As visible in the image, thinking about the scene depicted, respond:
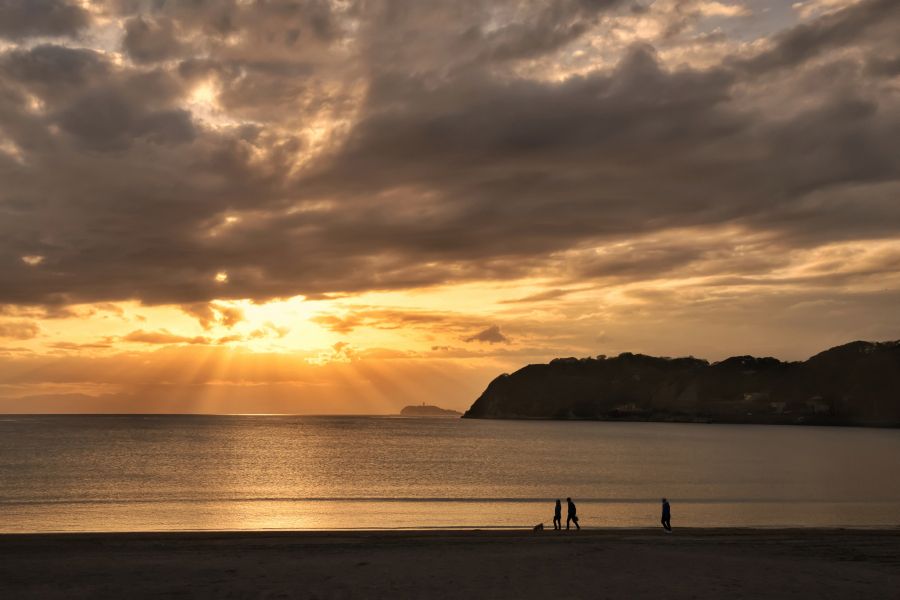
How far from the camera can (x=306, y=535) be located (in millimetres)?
39031

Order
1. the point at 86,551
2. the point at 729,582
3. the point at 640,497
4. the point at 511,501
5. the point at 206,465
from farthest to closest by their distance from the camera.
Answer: the point at 206,465 < the point at 640,497 < the point at 511,501 < the point at 86,551 < the point at 729,582

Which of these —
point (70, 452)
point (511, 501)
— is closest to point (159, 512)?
point (511, 501)

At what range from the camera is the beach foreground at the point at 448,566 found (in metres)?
24.0

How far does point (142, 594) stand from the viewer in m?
23.5

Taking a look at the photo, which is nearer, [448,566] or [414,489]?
[448,566]

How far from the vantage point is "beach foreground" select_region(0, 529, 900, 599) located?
24.0 metres

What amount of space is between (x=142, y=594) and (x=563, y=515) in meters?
37.1

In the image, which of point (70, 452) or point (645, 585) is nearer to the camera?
point (645, 585)

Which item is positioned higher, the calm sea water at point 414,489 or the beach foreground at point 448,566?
the beach foreground at point 448,566

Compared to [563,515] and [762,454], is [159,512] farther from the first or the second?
[762,454]

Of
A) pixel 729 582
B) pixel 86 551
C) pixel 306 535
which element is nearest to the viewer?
pixel 729 582

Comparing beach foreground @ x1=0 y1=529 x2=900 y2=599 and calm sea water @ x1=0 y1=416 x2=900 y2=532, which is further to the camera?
calm sea water @ x1=0 y1=416 x2=900 y2=532

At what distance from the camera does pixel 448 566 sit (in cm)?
2784

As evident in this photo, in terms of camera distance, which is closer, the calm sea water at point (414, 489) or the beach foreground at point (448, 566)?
the beach foreground at point (448, 566)
